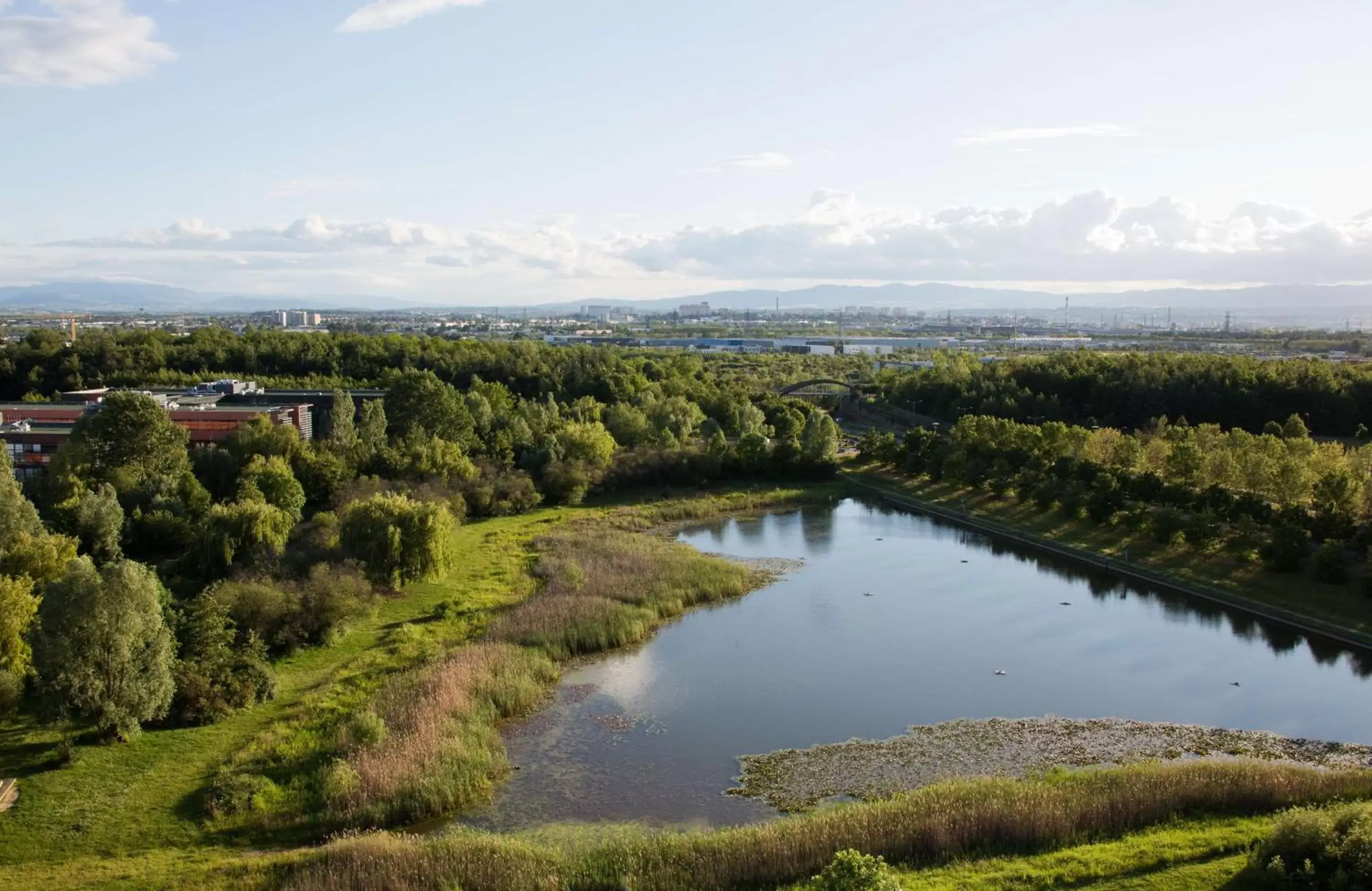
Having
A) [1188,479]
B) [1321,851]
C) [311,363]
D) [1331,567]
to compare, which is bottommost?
[1321,851]

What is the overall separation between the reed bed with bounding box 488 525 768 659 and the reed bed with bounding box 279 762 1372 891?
636 centimetres

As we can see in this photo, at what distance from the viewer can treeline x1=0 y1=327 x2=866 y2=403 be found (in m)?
42.3

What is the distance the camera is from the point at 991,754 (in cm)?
1309

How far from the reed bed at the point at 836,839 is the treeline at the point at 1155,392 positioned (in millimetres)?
26897

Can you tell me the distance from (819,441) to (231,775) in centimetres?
2389

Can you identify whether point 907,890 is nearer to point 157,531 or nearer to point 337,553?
point 337,553

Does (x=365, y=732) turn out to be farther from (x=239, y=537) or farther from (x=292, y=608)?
(x=239, y=537)

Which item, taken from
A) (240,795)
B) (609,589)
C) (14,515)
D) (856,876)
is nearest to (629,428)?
(609,589)

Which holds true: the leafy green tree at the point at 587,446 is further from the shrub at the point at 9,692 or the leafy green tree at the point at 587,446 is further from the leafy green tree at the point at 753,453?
the shrub at the point at 9,692

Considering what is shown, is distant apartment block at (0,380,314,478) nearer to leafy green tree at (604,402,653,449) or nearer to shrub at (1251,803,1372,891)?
leafy green tree at (604,402,653,449)

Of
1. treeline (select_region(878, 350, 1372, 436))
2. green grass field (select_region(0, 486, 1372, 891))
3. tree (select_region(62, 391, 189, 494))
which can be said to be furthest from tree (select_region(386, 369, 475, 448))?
treeline (select_region(878, 350, 1372, 436))

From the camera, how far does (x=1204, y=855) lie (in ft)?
31.5

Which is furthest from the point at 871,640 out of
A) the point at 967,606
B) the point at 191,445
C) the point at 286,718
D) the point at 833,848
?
the point at 191,445

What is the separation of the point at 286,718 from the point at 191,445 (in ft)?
59.3
